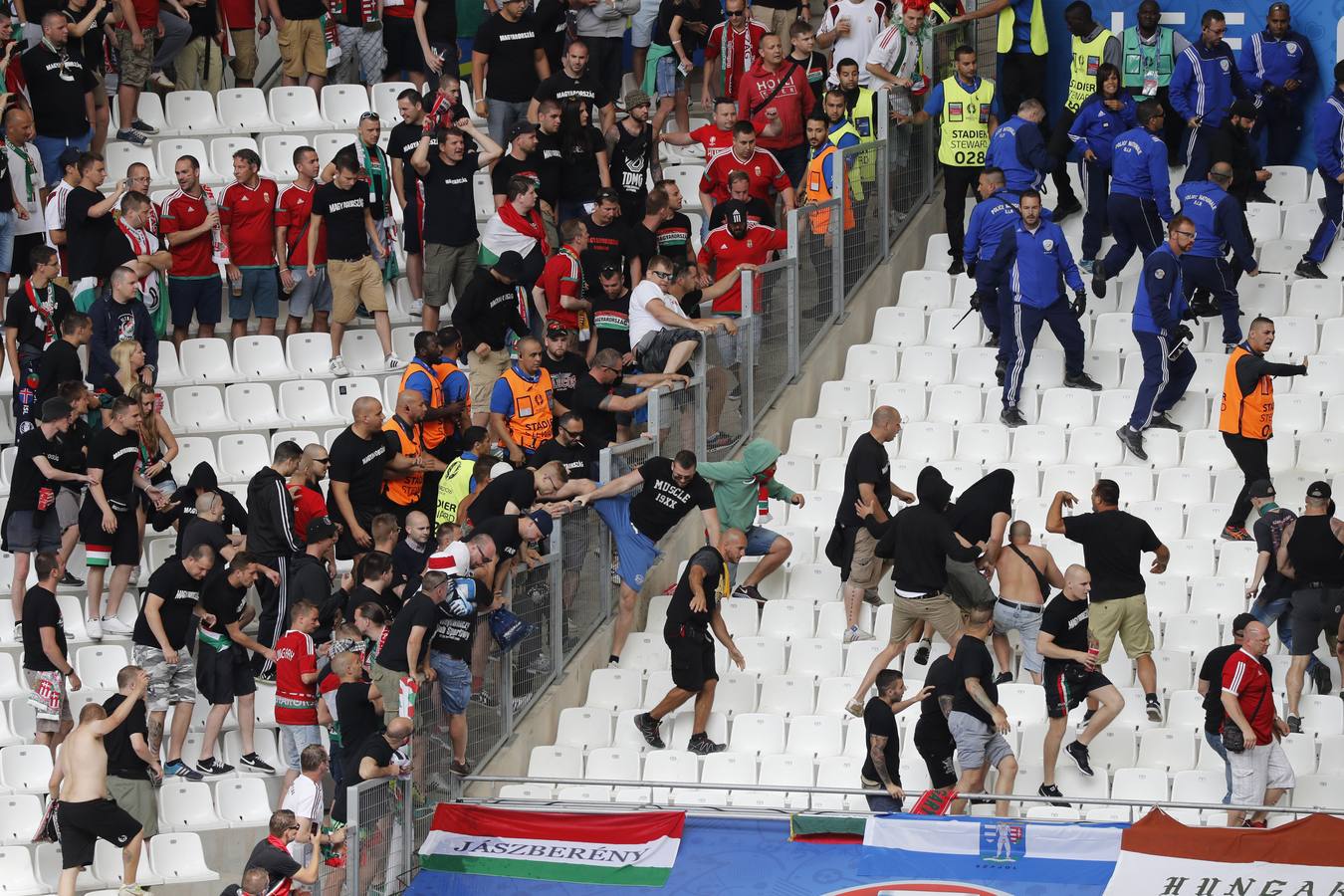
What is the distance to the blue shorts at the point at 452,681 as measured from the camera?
12.4 m

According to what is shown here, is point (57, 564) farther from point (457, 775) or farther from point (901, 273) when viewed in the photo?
point (901, 273)

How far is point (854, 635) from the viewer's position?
44.7 ft

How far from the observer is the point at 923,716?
12.1 m

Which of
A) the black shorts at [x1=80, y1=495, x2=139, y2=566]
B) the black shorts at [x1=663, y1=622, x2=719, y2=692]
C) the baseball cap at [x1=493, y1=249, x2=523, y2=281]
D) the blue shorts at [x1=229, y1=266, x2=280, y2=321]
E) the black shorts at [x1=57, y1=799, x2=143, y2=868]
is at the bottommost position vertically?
the black shorts at [x1=57, y1=799, x2=143, y2=868]

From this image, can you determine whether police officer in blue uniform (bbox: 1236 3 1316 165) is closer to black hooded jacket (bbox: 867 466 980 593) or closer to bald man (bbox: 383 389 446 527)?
black hooded jacket (bbox: 867 466 980 593)

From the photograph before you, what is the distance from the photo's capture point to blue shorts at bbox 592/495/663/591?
13836mm

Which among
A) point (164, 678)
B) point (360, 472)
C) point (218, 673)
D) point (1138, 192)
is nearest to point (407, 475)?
point (360, 472)

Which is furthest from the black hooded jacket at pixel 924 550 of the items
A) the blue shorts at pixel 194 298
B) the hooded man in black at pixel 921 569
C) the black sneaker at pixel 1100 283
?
the blue shorts at pixel 194 298

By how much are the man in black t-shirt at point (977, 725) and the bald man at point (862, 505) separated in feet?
5.06

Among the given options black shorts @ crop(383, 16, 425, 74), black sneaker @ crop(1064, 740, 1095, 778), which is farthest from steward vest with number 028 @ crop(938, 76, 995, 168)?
black sneaker @ crop(1064, 740, 1095, 778)

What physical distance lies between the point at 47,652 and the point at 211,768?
1201 mm

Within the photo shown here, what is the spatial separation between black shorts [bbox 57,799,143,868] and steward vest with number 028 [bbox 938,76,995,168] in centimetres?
803

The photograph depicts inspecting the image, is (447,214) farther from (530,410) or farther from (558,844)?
(558,844)

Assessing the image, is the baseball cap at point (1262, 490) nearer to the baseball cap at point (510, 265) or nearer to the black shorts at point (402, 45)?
the baseball cap at point (510, 265)
